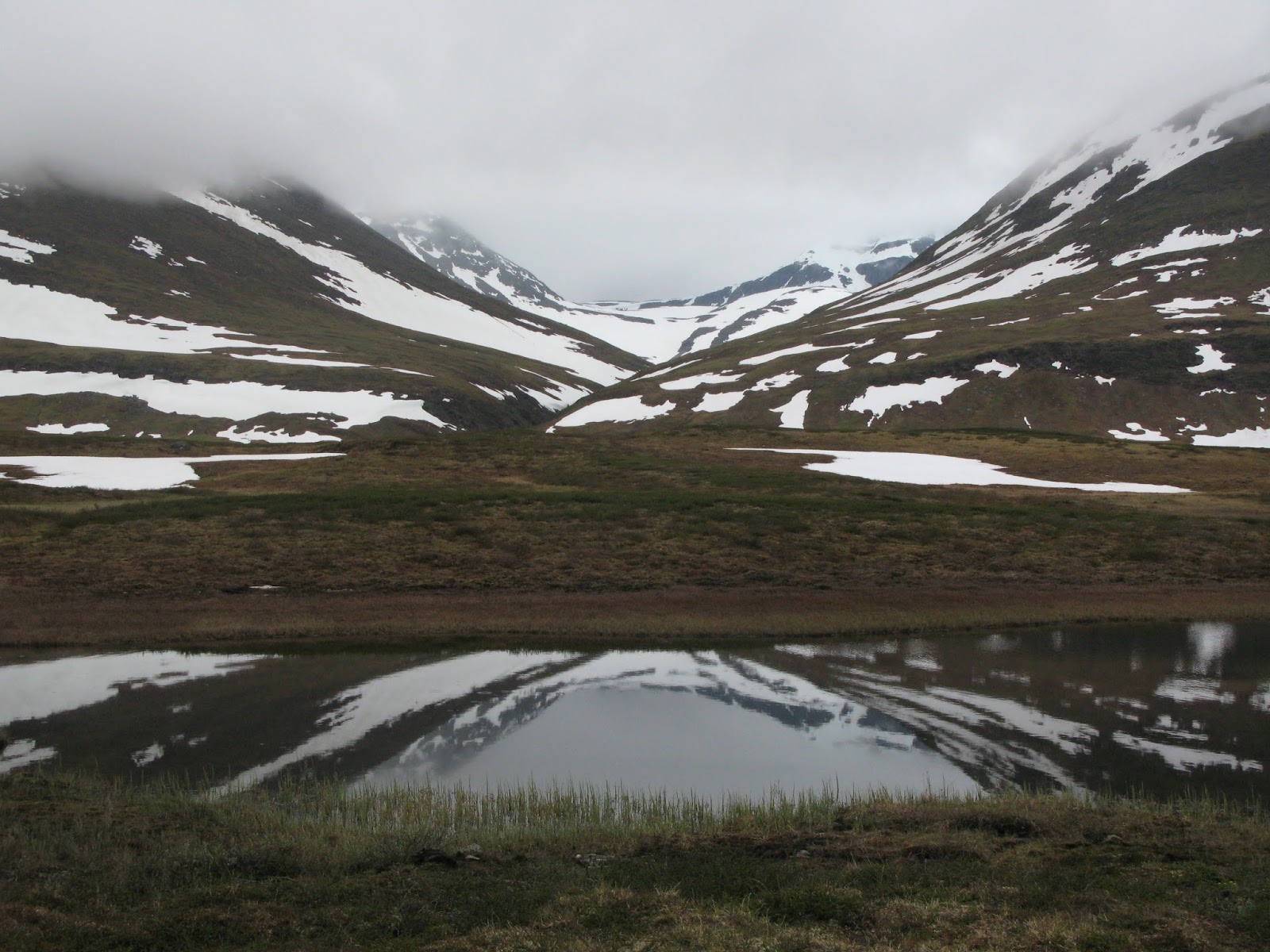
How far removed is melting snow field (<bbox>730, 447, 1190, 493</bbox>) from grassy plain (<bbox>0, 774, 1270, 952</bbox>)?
1720 inches

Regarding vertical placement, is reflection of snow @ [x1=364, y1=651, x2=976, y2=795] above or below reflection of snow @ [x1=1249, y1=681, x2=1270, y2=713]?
below

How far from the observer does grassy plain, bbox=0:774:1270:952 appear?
9.11 m

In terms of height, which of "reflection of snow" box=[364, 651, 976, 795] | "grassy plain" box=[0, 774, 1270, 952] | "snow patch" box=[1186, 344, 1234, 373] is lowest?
"reflection of snow" box=[364, 651, 976, 795]

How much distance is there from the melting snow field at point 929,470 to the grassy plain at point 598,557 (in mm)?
3039

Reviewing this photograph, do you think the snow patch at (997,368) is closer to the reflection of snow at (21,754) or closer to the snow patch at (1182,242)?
the snow patch at (1182,242)

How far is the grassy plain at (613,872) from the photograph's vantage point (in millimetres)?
9109

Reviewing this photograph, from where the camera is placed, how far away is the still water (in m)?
16.4

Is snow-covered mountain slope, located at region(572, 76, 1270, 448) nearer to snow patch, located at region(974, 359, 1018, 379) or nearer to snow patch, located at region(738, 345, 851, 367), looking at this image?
snow patch, located at region(974, 359, 1018, 379)

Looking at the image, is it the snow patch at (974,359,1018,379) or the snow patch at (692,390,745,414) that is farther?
the snow patch at (692,390,745,414)

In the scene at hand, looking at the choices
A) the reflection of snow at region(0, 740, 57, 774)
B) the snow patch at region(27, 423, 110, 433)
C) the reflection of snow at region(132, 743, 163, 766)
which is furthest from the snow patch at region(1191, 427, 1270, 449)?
the snow patch at region(27, 423, 110, 433)

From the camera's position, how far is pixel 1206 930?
29.3ft

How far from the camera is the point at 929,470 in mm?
61250

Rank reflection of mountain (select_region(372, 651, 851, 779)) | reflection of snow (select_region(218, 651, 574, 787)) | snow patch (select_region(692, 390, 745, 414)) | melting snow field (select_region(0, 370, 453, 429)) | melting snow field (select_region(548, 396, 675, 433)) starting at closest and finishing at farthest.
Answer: reflection of snow (select_region(218, 651, 574, 787)), reflection of mountain (select_region(372, 651, 851, 779)), melting snow field (select_region(0, 370, 453, 429)), snow patch (select_region(692, 390, 745, 414)), melting snow field (select_region(548, 396, 675, 433))

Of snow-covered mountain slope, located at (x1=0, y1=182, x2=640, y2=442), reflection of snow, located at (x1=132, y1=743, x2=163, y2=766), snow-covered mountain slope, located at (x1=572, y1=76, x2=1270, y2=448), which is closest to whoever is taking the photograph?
reflection of snow, located at (x1=132, y1=743, x2=163, y2=766)
